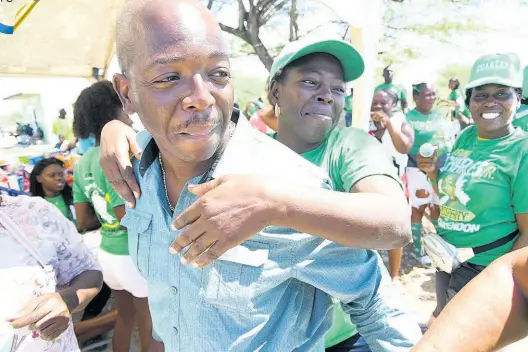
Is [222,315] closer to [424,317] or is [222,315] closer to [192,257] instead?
[192,257]

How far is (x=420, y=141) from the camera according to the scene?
4.93 m

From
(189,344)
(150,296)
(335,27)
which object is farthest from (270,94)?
(335,27)

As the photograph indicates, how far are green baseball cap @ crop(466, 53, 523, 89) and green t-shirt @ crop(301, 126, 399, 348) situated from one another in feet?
4.27

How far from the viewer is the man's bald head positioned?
905mm

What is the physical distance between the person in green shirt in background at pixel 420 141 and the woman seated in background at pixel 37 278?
12.9 feet

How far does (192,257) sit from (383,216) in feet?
1.47

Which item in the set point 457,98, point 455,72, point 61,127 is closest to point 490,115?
point 457,98

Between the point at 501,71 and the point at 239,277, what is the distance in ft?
7.13

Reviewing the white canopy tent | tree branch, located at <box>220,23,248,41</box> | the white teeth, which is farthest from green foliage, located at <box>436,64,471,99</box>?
the white teeth

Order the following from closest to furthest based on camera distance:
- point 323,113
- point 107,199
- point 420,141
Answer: point 323,113 < point 107,199 < point 420,141

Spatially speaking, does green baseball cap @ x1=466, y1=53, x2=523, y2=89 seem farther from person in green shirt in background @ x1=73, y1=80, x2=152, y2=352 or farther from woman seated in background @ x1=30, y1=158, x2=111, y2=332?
woman seated in background @ x1=30, y1=158, x2=111, y2=332

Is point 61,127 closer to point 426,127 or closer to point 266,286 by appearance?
point 426,127

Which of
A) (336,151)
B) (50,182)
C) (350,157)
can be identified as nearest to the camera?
(350,157)

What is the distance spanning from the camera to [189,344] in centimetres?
107
